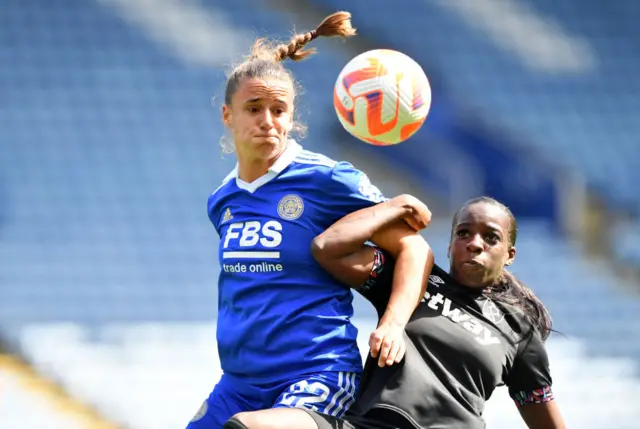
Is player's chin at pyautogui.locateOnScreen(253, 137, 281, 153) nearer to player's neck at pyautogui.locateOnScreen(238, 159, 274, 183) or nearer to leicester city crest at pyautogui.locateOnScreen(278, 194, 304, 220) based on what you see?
Answer: player's neck at pyautogui.locateOnScreen(238, 159, 274, 183)

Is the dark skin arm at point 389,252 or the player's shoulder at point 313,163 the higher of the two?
the player's shoulder at point 313,163

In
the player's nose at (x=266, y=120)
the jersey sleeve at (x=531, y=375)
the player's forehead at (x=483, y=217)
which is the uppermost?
the player's nose at (x=266, y=120)

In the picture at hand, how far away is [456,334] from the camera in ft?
10.1

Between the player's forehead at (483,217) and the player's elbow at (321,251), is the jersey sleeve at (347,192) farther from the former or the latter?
the player's forehead at (483,217)

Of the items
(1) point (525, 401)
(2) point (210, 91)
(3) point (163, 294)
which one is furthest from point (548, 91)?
(1) point (525, 401)

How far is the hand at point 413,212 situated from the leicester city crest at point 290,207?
31cm

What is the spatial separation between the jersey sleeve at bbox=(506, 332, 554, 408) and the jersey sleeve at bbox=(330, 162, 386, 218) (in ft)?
2.37

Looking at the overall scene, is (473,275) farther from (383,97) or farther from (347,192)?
(383,97)

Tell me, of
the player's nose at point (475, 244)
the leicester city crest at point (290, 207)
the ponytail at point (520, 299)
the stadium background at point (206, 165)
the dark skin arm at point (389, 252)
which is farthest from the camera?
the stadium background at point (206, 165)

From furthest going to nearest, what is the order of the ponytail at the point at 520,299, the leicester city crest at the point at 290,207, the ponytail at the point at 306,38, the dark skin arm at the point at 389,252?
the ponytail at the point at 306,38, the ponytail at the point at 520,299, the leicester city crest at the point at 290,207, the dark skin arm at the point at 389,252

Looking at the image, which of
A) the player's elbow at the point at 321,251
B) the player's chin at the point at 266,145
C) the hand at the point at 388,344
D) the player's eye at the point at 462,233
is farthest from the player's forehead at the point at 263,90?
the hand at the point at 388,344

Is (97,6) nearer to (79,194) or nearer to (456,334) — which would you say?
(79,194)

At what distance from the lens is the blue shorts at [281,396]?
2863 millimetres

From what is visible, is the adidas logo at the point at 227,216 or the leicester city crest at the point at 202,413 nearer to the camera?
the leicester city crest at the point at 202,413
